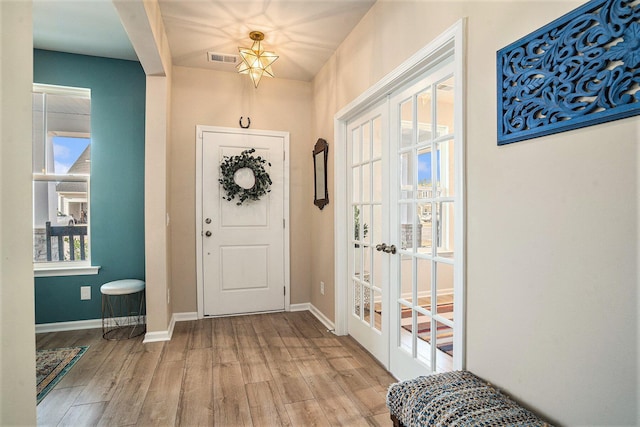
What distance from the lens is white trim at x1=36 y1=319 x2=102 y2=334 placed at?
3.28m

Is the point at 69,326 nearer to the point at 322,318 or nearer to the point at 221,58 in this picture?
the point at 322,318

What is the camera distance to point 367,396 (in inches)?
83.6

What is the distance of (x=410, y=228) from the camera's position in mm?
2205

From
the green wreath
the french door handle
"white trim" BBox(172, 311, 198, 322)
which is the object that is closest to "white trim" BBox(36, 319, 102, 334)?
"white trim" BBox(172, 311, 198, 322)

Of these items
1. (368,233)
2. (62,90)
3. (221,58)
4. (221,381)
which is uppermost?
(221,58)

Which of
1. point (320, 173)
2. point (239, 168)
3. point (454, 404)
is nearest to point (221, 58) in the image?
point (239, 168)

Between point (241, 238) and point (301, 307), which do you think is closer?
point (241, 238)

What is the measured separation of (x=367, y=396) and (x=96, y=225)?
2985 mm

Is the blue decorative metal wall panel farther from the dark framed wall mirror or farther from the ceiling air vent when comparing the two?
the ceiling air vent

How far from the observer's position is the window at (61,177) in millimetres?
3293

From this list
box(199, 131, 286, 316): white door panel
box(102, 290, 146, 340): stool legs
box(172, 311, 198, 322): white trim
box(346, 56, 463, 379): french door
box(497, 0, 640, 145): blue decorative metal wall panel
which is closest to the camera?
box(497, 0, 640, 145): blue decorative metal wall panel

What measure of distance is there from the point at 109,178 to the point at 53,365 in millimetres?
1717

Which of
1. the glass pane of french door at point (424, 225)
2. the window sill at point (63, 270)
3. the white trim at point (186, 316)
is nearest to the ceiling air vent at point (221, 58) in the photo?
the glass pane of french door at point (424, 225)

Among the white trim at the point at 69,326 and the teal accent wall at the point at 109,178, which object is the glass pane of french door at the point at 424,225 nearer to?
the teal accent wall at the point at 109,178
